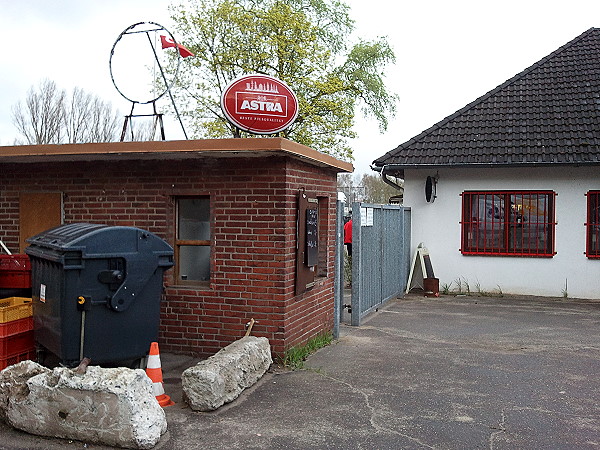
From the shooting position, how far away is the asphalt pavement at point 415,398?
5355mm

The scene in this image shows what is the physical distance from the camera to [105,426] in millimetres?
5117

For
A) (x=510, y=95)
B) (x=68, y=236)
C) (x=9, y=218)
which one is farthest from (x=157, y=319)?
(x=510, y=95)

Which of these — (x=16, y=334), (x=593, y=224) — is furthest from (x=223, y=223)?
(x=593, y=224)

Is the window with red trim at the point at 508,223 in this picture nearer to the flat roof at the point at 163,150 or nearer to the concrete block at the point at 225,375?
the flat roof at the point at 163,150

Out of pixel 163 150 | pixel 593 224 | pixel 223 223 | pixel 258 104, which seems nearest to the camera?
pixel 163 150

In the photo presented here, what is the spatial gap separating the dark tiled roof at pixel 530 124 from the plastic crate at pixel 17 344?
9.51 meters

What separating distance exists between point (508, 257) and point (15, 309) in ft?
33.7

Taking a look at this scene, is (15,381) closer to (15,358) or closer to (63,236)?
(15,358)

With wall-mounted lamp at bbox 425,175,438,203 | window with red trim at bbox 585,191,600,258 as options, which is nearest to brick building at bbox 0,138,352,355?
wall-mounted lamp at bbox 425,175,438,203

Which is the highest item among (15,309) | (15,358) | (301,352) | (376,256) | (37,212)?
(37,212)

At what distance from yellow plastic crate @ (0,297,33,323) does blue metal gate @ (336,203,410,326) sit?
13.1ft

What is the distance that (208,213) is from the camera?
806 cm

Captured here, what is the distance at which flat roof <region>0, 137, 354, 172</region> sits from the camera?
22.9 feet

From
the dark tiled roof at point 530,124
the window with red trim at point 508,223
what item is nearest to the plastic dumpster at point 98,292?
the dark tiled roof at point 530,124
